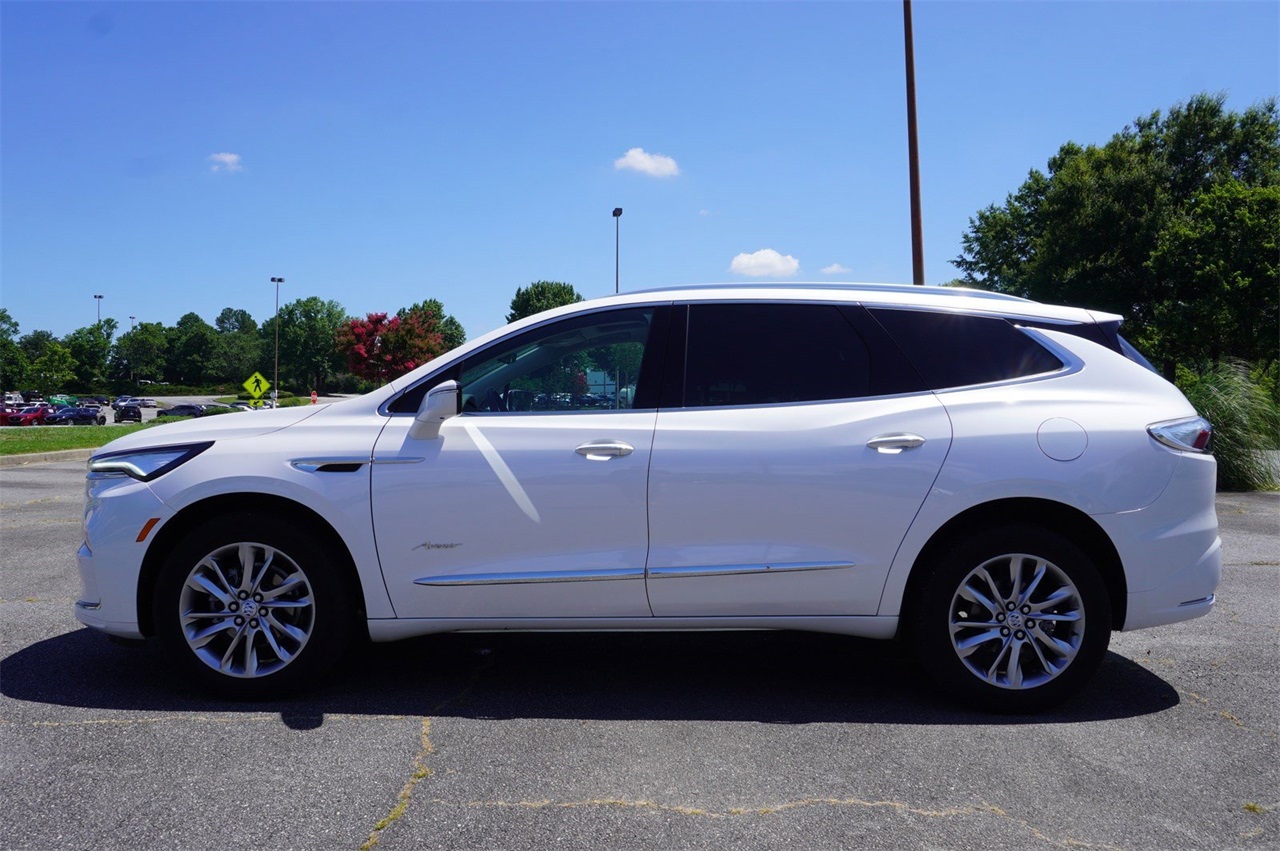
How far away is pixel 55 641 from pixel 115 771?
6.78 feet

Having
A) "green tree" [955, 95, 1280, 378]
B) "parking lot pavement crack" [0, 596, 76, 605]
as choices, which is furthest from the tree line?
"parking lot pavement crack" [0, 596, 76, 605]

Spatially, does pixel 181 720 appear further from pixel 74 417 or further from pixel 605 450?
pixel 74 417

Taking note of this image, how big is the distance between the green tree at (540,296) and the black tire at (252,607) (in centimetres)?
9223

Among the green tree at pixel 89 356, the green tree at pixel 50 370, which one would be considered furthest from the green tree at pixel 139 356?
the green tree at pixel 50 370

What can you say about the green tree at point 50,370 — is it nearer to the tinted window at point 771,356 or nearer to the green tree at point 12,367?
the green tree at point 12,367

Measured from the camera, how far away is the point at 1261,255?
29375 mm

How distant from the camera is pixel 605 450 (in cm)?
383

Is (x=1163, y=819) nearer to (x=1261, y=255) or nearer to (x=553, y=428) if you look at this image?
(x=553, y=428)

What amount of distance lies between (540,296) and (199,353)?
70.2 m

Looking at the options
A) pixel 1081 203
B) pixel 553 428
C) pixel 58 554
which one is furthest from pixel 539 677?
pixel 1081 203

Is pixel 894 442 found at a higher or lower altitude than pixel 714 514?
higher

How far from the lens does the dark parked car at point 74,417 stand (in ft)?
175

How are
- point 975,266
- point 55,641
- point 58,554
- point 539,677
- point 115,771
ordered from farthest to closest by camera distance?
point 975,266 < point 58,554 < point 55,641 < point 539,677 < point 115,771

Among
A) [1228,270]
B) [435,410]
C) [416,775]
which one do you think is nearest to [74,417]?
[1228,270]
